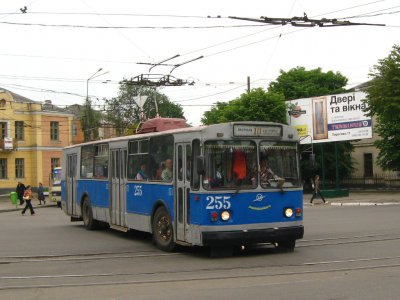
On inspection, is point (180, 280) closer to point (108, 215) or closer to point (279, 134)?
point (279, 134)

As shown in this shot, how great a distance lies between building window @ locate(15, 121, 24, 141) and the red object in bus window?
5131 centimetres

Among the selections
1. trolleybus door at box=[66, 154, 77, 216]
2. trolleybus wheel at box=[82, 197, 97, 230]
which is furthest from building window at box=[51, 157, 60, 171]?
trolleybus wheel at box=[82, 197, 97, 230]

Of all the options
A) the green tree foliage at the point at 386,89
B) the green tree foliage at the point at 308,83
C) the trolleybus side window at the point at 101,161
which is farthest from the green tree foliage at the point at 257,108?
the trolleybus side window at the point at 101,161

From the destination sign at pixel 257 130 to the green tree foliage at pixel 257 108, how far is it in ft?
103

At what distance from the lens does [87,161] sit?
18750 mm

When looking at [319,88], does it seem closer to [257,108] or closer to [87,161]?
[257,108]

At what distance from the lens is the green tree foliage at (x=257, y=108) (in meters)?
43.4

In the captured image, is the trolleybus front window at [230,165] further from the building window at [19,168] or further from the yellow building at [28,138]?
the building window at [19,168]

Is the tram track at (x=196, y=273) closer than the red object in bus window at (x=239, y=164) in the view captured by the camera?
Yes

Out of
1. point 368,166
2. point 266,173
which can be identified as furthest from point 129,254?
point 368,166

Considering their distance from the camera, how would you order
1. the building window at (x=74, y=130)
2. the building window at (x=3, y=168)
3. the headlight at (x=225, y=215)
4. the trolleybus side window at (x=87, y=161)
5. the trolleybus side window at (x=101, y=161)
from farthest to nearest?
the building window at (x=74, y=130) → the building window at (x=3, y=168) → the trolleybus side window at (x=87, y=161) → the trolleybus side window at (x=101, y=161) → the headlight at (x=225, y=215)

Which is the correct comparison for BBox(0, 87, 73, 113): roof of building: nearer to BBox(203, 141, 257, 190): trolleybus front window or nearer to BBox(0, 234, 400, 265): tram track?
BBox(0, 234, 400, 265): tram track

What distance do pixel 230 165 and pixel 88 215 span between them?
8396mm

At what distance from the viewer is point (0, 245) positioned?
49.4 ft
